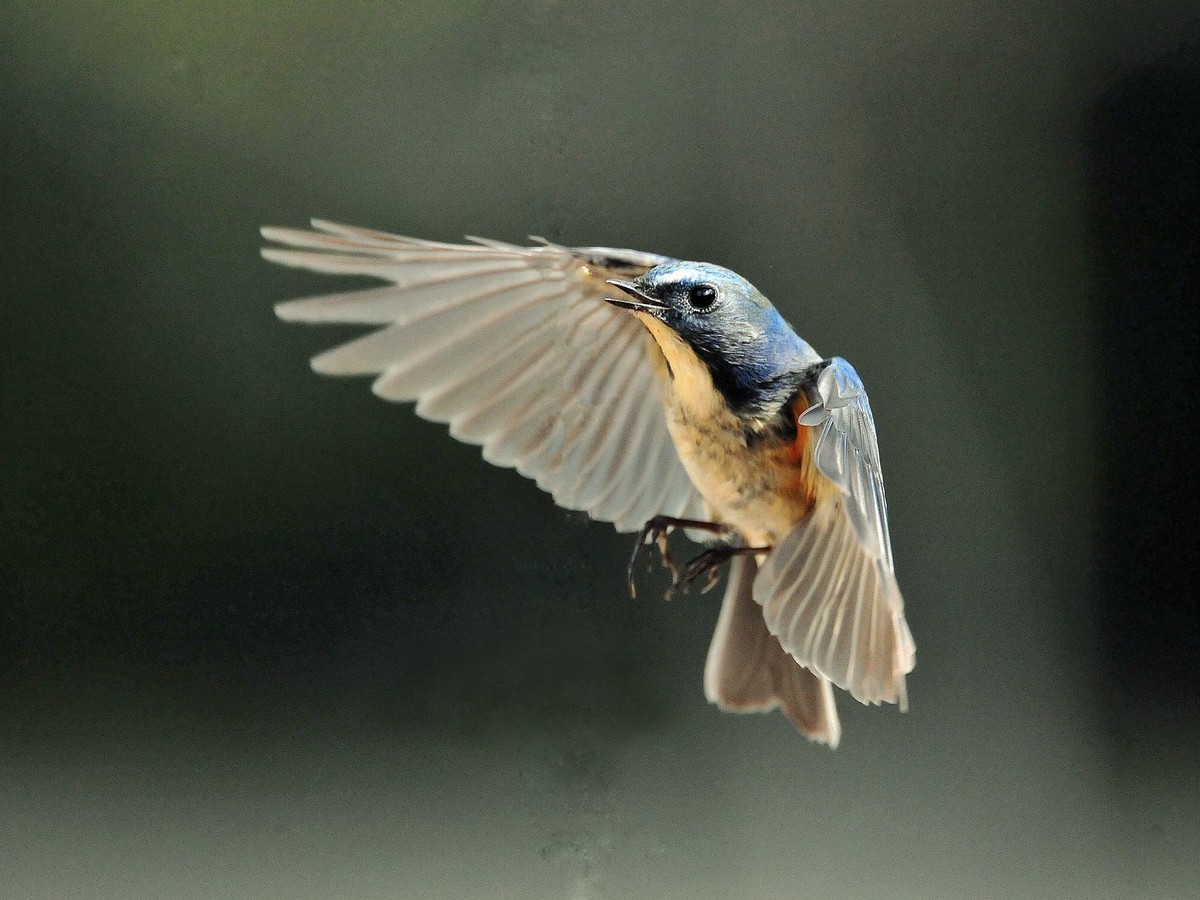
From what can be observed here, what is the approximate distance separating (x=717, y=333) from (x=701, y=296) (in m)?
0.02

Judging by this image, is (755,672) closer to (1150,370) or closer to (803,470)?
(803,470)

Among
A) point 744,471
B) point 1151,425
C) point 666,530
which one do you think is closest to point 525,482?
point 666,530

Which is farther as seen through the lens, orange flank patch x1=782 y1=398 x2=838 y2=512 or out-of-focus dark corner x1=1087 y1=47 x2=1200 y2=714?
out-of-focus dark corner x1=1087 y1=47 x2=1200 y2=714

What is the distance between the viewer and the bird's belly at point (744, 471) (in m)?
0.71

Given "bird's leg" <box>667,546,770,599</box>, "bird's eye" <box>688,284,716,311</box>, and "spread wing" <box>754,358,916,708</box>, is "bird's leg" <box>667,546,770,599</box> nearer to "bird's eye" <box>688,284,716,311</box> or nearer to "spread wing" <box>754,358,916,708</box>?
"spread wing" <box>754,358,916,708</box>

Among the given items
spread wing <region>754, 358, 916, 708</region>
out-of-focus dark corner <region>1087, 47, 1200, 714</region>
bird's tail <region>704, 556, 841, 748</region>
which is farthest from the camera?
out-of-focus dark corner <region>1087, 47, 1200, 714</region>

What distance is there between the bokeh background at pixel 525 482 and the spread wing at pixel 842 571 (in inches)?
→ 8.2

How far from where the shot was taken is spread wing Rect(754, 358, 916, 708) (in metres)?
0.61

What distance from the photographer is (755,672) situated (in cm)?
83

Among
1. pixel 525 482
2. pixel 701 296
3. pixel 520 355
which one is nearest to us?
pixel 701 296

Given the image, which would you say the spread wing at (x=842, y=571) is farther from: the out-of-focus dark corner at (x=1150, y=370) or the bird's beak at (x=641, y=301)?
the out-of-focus dark corner at (x=1150, y=370)

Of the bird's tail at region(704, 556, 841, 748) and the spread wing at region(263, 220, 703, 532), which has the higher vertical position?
the spread wing at region(263, 220, 703, 532)

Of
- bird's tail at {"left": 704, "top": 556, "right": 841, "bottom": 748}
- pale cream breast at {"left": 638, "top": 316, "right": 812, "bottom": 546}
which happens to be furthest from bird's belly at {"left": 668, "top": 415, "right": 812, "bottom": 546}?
bird's tail at {"left": 704, "top": 556, "right": 841, "bottom": 748}

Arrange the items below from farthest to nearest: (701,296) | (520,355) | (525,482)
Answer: (525,482)
(520,355)
(701,296)
